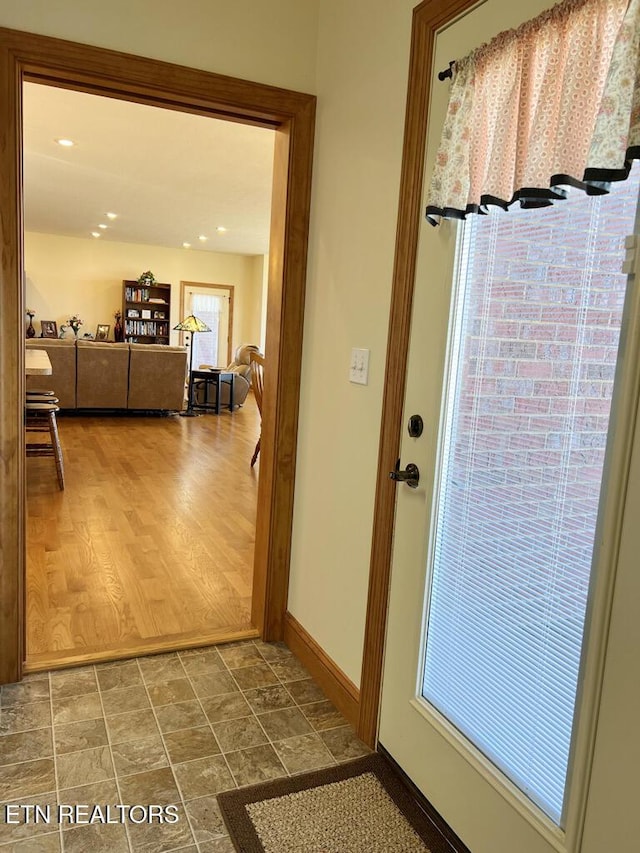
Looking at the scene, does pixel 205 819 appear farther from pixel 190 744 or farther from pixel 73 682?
pixel 73 682

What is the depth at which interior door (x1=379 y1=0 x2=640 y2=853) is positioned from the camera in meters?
1.13

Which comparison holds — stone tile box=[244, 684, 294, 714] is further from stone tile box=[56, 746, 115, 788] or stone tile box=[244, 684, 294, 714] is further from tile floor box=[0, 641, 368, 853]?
stone tile box=[56, 746, 115, 788]

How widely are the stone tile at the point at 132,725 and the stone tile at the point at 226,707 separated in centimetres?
18

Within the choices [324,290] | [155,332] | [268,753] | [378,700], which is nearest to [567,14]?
[324,290]

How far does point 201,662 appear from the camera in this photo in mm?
2381

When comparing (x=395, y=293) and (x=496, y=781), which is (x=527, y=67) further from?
(x=496, y=781)

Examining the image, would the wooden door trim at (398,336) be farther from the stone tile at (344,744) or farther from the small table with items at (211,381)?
the small table with items at (211,381)

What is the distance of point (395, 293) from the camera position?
1806 millimetres

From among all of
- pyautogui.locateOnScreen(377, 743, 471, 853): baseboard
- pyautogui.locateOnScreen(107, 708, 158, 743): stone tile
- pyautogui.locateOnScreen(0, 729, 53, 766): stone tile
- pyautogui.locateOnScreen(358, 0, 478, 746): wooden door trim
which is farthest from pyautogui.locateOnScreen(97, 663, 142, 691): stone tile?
pyautogui.locateOnScreen(377, 743, 471, 853): baseboard

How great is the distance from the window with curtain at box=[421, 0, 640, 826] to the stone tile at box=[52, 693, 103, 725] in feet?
3.71

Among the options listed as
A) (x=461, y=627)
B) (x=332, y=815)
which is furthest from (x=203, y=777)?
(x=461, y=627)

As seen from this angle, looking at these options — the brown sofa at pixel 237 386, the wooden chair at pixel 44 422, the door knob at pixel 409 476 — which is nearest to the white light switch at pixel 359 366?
the door knob at pixel 409 476

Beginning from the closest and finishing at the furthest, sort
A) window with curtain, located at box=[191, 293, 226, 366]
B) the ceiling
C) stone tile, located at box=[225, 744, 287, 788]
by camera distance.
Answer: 1. stone tile, located at box=[225, 744, 287, 788]
2. the ceiling
3. window with curtain, located at box=[191, 293, 226, 366]

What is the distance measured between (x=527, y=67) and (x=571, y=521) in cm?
91
